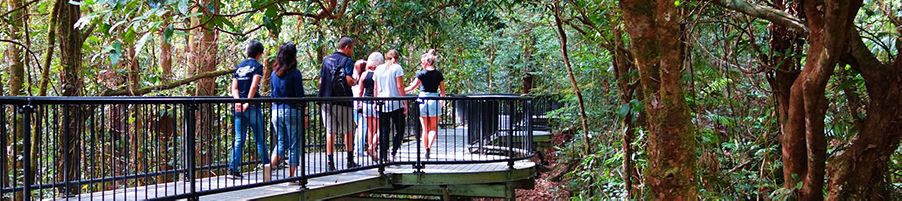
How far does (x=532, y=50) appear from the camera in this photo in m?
20.8

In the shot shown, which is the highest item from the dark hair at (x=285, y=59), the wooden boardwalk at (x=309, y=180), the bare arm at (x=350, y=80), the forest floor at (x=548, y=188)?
the dark hair at (x=285, y=59)

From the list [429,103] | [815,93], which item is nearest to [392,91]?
[429,103]

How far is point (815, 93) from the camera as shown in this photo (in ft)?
16.3

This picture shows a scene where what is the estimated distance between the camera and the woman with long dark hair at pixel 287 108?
6559 mm

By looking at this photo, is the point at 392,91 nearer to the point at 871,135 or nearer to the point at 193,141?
the point at 193,141

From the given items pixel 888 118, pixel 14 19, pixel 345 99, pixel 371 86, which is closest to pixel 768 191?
pixel 888 118

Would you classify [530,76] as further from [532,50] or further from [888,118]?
[888,118]

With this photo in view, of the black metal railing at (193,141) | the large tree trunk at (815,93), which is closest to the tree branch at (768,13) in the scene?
the large tree trunk at (815,93)

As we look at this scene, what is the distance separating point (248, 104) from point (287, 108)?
13.4 inches

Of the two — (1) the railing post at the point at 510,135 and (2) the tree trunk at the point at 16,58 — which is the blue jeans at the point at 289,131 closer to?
(1) the railing post at the point at 510,135

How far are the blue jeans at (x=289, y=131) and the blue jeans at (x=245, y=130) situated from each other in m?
0.15

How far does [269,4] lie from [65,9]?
4.53 m

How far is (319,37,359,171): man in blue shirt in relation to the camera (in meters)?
7.46

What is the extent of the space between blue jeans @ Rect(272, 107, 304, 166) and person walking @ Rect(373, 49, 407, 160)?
122 centimetres
